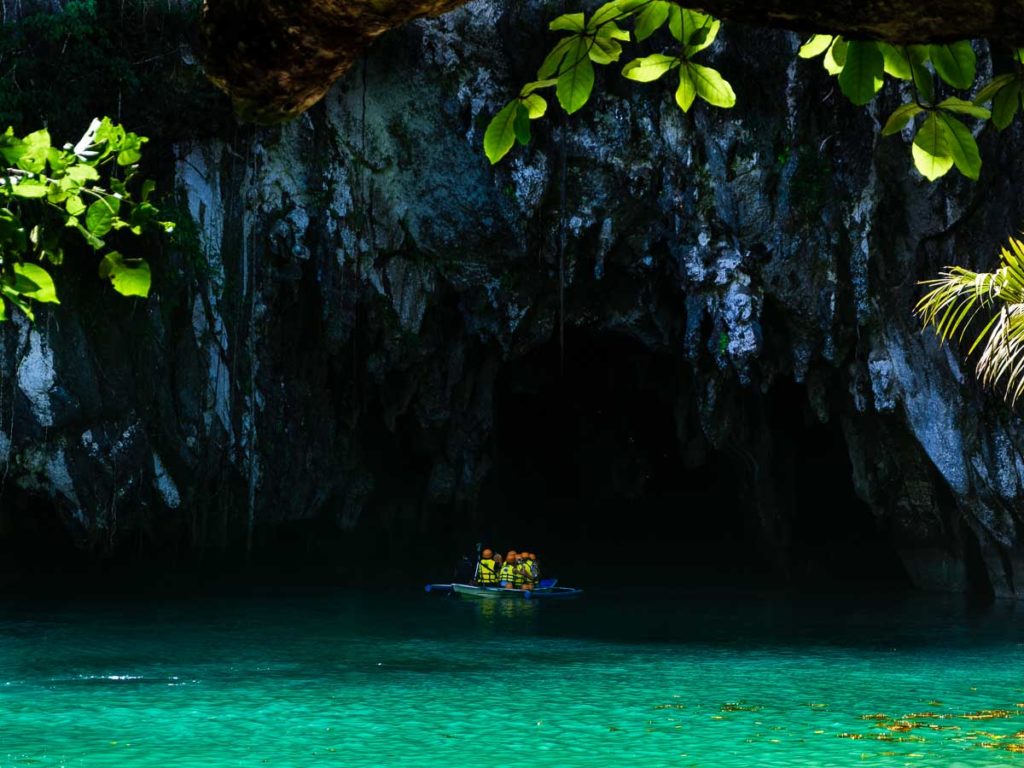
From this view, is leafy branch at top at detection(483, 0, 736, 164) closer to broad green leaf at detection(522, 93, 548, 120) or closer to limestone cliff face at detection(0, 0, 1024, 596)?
broad green leaf at detection(522, 93, 548, 120)

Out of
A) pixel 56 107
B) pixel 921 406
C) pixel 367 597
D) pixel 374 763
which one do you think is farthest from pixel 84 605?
pixel 921 406

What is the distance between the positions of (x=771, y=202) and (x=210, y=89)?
27.8ft

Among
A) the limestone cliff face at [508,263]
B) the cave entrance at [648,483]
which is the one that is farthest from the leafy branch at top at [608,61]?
the cave entrance at [648,483]

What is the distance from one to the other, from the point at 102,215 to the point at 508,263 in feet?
54.9

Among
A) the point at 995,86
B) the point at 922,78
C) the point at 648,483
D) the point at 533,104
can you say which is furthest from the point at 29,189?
the point at 648,483

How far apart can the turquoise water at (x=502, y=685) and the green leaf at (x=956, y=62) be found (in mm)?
6770

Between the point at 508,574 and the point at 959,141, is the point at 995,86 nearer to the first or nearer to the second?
the point at 959,141

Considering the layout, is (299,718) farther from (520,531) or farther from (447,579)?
(520,531)

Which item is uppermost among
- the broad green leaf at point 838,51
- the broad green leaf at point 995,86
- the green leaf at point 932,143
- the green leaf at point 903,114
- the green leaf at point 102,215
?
the broad green leaf at point 838,51

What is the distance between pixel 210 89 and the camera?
17.6 meters

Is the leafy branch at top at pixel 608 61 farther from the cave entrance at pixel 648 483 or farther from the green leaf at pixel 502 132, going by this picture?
the cave entrance at pixel 648 483

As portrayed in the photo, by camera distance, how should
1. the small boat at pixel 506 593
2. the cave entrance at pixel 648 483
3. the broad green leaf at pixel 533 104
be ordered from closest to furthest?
the broad green leaf at pixel 533 104 < the small boat at pixel 506 593 < the cave entrance at pixel 648 483

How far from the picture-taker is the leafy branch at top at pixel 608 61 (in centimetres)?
215

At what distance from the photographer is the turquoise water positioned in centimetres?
840
